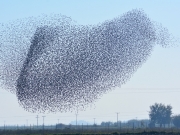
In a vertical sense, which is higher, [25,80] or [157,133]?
[25,80]

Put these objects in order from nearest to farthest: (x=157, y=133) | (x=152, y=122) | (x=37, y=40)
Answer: (x=37, y=40) < (x=157, y=133) < (x=152, y=122)

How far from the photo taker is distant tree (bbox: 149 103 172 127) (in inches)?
5448

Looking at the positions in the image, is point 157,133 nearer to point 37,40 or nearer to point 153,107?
point 37,40

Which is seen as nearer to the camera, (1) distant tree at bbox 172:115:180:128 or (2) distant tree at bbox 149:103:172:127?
(1) distant tree at bbox 172:115:180:128

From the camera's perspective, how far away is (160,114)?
138750 mm

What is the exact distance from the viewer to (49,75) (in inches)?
2050

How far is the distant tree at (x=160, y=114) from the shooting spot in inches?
5448

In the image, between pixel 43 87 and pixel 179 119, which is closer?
pixel 43 87

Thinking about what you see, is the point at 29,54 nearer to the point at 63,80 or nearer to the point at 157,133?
the point at 63,80

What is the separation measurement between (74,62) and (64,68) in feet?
4.11

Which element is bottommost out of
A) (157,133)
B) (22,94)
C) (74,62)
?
(157,133)

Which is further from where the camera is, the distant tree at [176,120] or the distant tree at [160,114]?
the distant tree at [160,114]

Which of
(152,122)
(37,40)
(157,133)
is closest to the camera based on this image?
(37,40)

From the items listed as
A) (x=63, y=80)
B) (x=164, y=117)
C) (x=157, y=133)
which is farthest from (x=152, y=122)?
(x=63, y=80)
